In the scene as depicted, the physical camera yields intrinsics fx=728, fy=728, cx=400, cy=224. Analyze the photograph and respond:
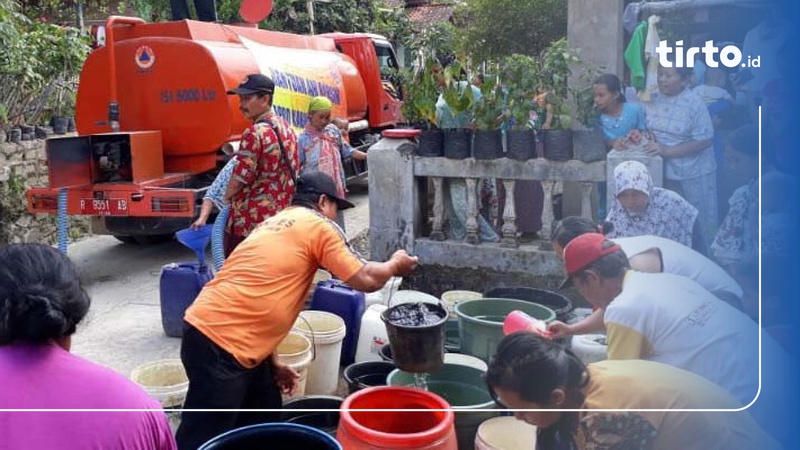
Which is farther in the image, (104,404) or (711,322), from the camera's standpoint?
(711,322)

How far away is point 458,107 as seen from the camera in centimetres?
316

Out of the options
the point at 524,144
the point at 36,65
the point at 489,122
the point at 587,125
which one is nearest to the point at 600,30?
the point at 587,125

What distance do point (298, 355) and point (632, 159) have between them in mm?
1370

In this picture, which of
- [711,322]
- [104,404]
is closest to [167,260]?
[104,404]

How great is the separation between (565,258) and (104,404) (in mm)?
1103

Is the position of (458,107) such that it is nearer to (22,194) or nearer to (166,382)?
(166,382)

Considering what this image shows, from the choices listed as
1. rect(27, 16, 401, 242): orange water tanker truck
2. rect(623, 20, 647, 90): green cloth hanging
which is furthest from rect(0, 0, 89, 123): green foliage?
rect(623, 20, 647, 90): green cloth hanging

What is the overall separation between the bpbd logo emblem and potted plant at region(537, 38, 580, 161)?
248 cm

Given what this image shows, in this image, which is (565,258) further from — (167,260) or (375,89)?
(375,89)

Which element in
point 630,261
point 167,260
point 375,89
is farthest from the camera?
point 375,89

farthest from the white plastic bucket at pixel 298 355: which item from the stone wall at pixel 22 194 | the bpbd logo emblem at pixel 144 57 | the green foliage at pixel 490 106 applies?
the bpbd logo emblem at pixel 144 57

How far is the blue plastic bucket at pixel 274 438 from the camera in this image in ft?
5.93

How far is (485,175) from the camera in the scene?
319cm

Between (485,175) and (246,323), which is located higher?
(485,175)
